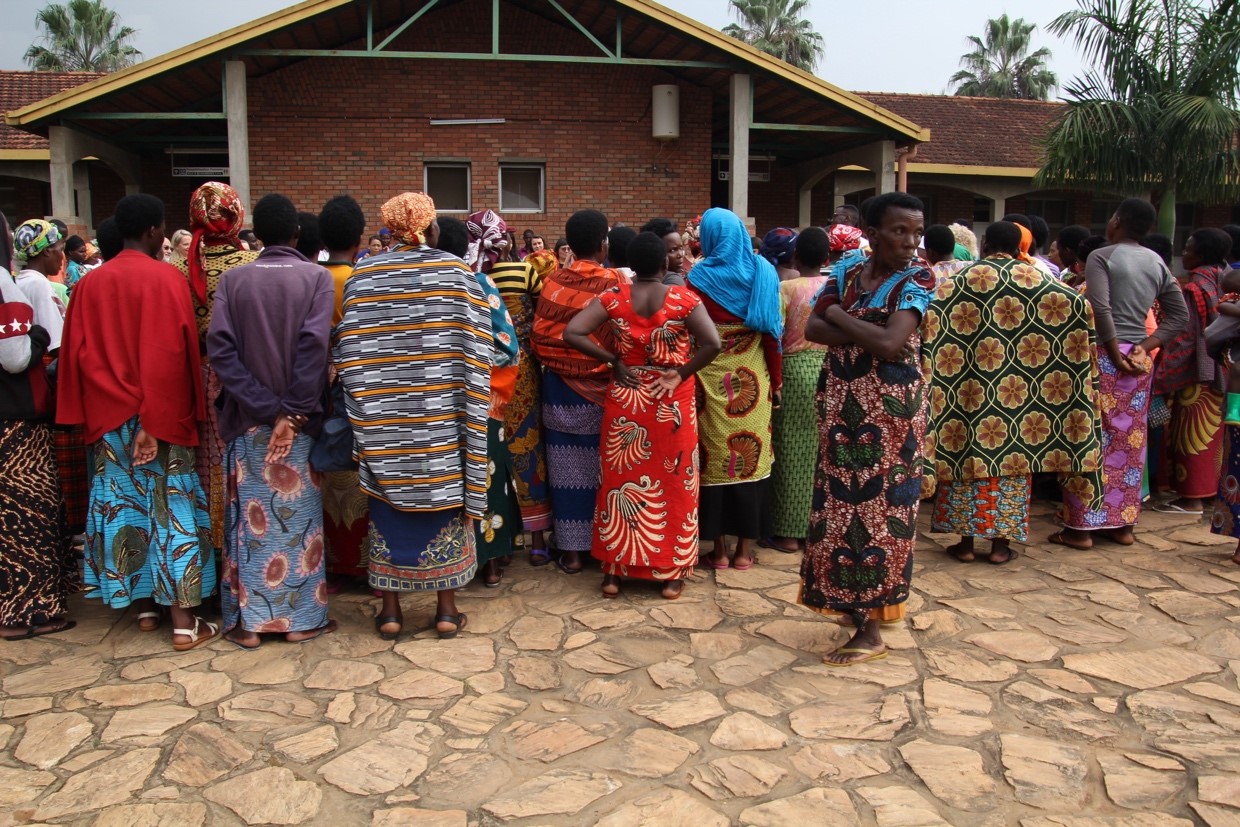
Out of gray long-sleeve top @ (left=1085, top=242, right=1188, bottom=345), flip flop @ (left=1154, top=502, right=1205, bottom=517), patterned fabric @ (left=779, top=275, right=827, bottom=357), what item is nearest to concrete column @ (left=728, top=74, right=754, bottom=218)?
flip flop @ (left=1154, top=502, right=1205, bottom=517)

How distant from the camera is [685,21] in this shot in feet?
43.3

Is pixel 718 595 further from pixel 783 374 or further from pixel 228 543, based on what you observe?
pixel 228 543

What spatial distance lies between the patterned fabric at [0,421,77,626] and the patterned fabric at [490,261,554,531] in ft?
6.92

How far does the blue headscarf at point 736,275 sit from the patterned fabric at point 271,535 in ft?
6.87

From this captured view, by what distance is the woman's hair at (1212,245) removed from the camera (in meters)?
6.28

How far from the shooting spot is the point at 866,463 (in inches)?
155

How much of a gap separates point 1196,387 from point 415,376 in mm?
5114

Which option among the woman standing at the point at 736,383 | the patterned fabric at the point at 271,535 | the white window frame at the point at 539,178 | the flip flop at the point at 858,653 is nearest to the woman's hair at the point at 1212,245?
the woman standing at the point at 736,383

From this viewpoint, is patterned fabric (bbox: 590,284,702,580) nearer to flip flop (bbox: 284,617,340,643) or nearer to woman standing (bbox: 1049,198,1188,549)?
flip flop (bbox: 284,617,340,643)

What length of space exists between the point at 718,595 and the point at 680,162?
1140 centimetres

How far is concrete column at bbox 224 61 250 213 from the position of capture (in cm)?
1302

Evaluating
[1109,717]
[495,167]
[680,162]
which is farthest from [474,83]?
[1109,717]

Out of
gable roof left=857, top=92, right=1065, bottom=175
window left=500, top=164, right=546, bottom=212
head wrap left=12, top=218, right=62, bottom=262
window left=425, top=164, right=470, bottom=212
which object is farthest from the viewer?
gable roof left=857, top=92, right=1065, bottom=175

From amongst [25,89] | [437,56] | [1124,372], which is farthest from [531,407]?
[25,89]
